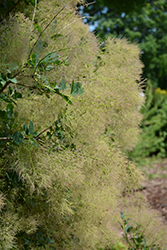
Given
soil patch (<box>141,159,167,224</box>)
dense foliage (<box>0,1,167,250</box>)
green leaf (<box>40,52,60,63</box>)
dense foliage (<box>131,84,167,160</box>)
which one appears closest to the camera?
green leaf (<box>40,52,60,63</box>)

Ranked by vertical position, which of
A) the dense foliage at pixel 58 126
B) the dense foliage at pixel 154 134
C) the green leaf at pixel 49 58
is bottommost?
the dense foliage at pixel 154 134

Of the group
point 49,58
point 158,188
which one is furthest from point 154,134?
point 49,58

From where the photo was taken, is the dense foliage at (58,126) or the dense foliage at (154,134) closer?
the dense foliage at (58,126)

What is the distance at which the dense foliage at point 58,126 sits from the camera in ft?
3.34

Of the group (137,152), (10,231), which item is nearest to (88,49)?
(10,231)

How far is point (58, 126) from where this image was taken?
1.14 metres

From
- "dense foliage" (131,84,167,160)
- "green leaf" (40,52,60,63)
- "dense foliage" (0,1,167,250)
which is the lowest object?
"dense foliage" (131,84,167,160)

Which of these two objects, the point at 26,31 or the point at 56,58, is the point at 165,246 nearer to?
the point at 56,58

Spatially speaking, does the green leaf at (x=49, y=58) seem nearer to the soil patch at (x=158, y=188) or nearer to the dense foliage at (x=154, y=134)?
the soil patch at (x=158, y=188)

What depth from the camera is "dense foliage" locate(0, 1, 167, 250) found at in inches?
40.0

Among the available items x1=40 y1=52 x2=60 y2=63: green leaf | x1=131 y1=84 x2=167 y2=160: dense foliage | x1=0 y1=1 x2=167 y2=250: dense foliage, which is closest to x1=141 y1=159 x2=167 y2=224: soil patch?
x1=131 y1=84 x2=167 y2=160: dense foliage

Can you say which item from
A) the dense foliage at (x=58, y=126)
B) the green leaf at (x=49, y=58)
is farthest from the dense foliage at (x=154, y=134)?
the green leaf at (x=49, y=58)

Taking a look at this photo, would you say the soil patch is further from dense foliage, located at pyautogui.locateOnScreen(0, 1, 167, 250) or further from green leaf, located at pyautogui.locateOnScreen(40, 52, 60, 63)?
green leaf, located at pyautogui.locateOnScreen(40, 52, 60, 63)

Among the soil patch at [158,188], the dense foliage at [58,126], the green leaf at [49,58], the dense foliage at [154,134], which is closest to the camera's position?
the green leaf at [49,58]
